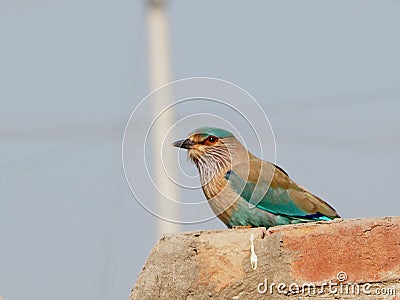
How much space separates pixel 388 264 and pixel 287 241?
36 cm

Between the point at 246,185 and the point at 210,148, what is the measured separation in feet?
0.93

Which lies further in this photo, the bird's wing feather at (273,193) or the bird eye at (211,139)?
the bird eye at (211,139)

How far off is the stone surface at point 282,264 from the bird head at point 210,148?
1.64 metres

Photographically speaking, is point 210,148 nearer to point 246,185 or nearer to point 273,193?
point 246,185

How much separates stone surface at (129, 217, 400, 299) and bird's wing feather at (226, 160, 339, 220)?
1.52 m

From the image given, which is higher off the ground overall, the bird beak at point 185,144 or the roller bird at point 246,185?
the bird beak at point 185,144

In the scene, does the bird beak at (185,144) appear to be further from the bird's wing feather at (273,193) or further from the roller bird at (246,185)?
the bird's wing feather at (273,193)

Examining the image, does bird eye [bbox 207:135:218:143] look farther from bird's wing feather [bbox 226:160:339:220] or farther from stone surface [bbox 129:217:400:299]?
stone surface [bbox 129:217:400:299]

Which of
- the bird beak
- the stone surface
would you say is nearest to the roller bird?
the bird beak

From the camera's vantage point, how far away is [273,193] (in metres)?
5.23

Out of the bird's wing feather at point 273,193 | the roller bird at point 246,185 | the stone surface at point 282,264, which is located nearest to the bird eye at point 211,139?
the roller bird at point 246,185

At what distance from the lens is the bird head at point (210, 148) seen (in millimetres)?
5215

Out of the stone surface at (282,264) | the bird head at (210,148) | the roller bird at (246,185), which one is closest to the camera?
the stone surface at (282,264)

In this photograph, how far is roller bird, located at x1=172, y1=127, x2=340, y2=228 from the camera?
508 centimetres
